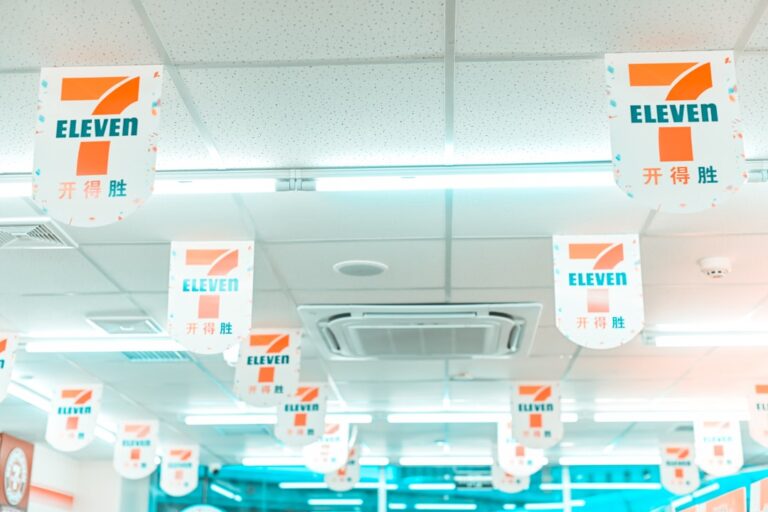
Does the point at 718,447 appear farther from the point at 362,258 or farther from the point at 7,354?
the point at 7,354

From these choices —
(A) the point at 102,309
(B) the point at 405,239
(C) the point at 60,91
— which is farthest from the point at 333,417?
(C) the point at 60,91

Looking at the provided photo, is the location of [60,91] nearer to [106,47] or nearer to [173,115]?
[106,47]

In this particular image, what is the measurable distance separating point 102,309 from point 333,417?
14.9 ft

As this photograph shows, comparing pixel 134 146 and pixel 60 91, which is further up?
pixel 60 91

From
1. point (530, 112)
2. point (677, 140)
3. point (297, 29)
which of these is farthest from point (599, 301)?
point (297, 29)

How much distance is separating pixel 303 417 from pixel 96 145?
6.00m

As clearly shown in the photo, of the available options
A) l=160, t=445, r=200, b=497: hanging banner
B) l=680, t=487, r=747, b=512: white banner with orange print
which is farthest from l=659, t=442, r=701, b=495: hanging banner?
l=680, t=487, r=747, b=512: white banner with orange print

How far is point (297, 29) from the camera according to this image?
155 inches

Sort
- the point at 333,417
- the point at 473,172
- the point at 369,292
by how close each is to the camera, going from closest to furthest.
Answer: the point at 473,172
the point at 369,292
the point at 333,417

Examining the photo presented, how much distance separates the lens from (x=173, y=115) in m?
4.62

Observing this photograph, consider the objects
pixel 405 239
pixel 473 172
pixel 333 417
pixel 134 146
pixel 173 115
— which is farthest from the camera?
pixel 333 417

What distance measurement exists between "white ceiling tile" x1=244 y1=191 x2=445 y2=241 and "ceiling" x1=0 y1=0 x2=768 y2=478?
17 mm

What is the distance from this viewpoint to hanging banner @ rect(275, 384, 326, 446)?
935 centimetres

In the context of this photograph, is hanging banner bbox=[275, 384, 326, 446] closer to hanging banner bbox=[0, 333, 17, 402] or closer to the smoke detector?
hanging banner bbox=[0, 333, 17, 402]
